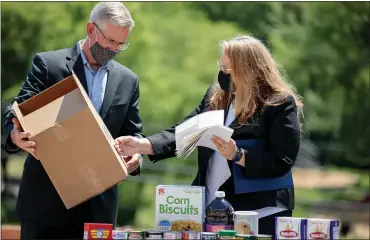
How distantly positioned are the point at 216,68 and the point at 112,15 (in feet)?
24.7

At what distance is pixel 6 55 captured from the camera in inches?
440

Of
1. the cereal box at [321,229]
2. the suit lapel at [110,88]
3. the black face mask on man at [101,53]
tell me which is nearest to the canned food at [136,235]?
the cereal box at [321,229]

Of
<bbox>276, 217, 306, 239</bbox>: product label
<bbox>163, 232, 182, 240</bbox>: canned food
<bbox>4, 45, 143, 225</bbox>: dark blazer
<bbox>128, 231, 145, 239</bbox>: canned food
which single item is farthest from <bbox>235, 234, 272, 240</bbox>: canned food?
<bbox>4, 45, 143, 225</bbox>: dark blazer

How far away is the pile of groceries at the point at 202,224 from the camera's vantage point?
10.2 ft

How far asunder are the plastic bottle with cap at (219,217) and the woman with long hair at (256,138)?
0.92 feet

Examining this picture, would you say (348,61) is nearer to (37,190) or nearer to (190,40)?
(190,40)

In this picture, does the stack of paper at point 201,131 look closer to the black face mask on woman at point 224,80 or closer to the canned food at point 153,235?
the black face mask on woman at point 224,80

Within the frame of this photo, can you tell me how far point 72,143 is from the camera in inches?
140

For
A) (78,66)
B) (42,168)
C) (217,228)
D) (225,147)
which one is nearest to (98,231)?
(217,228)

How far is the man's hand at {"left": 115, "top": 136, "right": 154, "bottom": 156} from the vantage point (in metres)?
→ 3.86

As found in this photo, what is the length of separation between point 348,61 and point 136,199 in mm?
3572

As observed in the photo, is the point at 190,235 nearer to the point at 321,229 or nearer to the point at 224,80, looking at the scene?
the point at 321,229

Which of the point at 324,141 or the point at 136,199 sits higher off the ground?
the point at 324,141

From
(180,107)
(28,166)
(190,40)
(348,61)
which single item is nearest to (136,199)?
(180,107)
